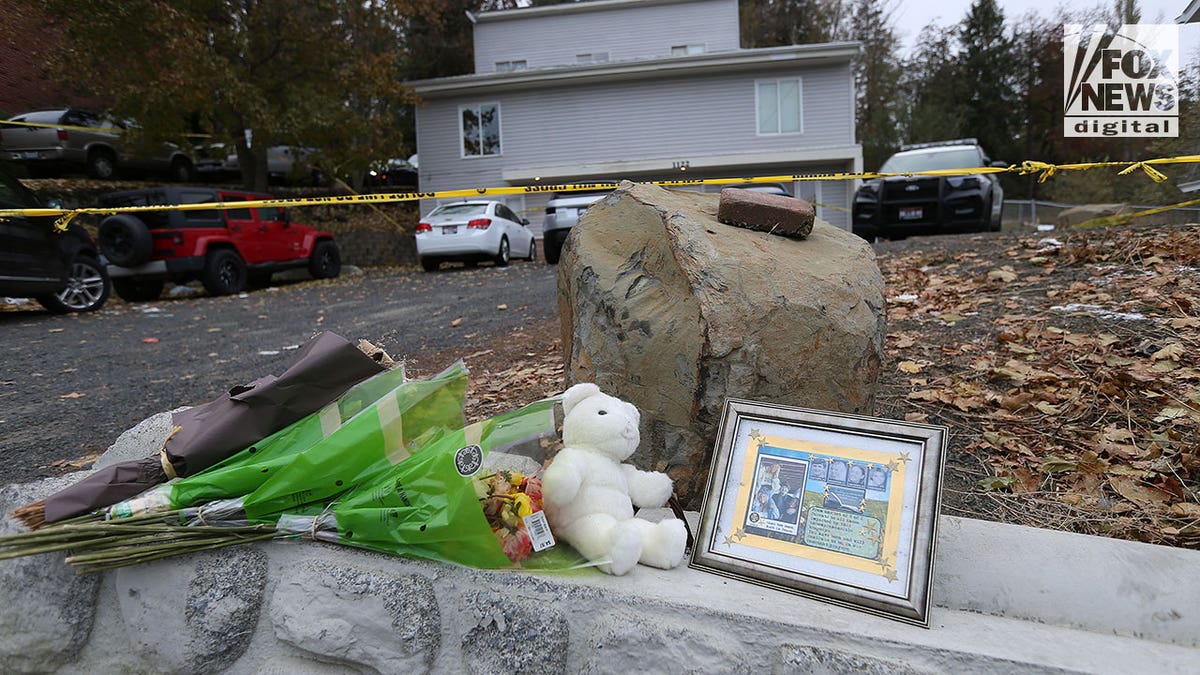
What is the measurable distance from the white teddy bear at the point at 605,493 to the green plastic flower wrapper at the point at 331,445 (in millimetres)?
502

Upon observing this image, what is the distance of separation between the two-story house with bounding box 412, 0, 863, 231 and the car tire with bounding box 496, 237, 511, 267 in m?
4.64

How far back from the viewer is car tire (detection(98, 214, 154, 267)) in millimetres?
11172

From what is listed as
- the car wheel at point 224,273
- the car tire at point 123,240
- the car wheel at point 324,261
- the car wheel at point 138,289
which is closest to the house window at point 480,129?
the car wheel at point 324,261

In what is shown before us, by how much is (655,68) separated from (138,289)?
48.5 feet

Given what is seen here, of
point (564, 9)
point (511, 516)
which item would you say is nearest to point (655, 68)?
point (564, 9)

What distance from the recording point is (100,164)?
1866 centimetres

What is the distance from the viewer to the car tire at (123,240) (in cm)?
1117

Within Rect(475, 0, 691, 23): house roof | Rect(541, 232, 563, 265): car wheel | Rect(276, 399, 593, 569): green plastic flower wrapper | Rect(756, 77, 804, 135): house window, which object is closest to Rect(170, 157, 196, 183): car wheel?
Rect(475, 0, 691, 23): house roof

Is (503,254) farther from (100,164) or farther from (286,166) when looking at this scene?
(286,166)

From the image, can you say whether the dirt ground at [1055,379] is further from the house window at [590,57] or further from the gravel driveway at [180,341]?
the house window at [590,57]

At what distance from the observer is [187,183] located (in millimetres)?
21688

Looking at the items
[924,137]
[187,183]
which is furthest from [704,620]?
[924,137]

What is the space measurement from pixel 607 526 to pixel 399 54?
28.0 meters

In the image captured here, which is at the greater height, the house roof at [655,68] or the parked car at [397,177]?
the house roof at [655,68]
